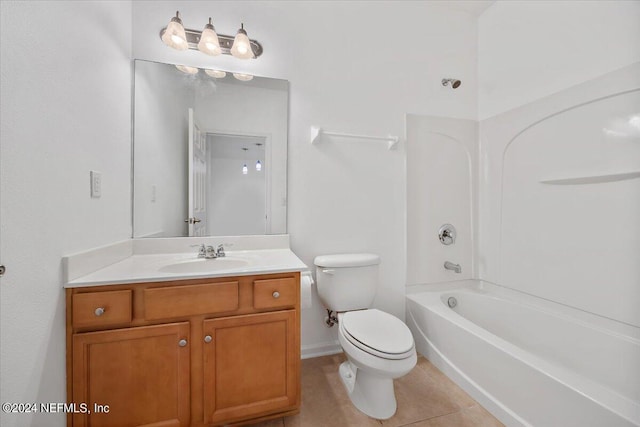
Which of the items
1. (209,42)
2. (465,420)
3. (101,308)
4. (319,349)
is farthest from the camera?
(319,349)

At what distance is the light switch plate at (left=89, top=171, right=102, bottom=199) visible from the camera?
1.19m

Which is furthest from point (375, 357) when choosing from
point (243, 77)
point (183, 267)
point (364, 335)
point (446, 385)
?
point (243, 77)

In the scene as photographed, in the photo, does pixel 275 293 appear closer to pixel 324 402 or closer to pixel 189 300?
pixel 189 300

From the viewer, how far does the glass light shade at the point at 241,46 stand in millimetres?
1590

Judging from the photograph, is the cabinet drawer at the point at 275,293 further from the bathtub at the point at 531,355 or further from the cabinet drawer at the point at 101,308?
the bathtub at the point at 531,355

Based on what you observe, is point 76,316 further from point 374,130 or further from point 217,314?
point 374,130

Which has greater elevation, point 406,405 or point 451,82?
point 451,82

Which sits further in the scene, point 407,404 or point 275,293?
point 407,404

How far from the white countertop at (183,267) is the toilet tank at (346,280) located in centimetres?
30

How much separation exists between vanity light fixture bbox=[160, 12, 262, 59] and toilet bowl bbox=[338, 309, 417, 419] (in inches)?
70.1

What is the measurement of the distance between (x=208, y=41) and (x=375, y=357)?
2.00 metres

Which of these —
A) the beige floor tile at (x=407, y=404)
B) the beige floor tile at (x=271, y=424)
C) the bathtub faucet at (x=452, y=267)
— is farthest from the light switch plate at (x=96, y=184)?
the bathtub faucet at (x=452, y=267)

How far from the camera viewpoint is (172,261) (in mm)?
1459

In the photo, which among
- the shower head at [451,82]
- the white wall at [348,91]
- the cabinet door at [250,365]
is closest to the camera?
the cabinet door at [250,365]
